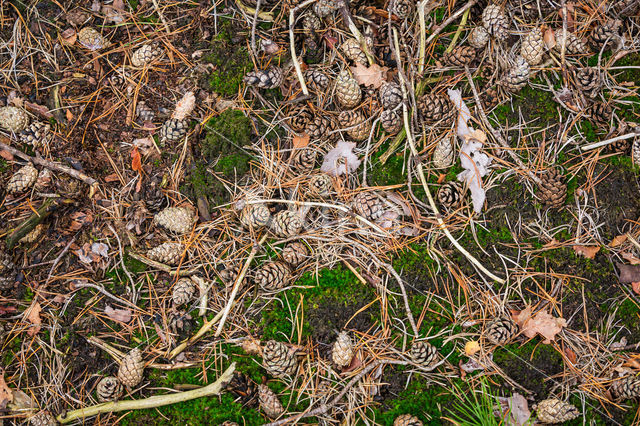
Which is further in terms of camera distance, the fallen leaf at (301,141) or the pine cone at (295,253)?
the fallen leaf at (301,141)

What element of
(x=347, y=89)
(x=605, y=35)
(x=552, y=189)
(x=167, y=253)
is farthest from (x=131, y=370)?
(x=605, y=35)

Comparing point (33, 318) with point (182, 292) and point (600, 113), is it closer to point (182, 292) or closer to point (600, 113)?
point (182, 292)

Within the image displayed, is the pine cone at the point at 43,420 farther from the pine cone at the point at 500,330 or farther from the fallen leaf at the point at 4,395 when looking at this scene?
the pine cone at the point at 500,330

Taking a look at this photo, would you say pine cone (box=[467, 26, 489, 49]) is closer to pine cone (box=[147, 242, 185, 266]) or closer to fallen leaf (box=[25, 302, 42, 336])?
pine cone (box=[147, 242, 185, 266])

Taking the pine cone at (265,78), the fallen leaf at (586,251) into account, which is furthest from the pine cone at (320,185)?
the fallen leaf at (586,251)

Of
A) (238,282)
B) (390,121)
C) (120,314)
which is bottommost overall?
(120,314)

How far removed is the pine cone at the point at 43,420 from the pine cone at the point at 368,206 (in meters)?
2.02

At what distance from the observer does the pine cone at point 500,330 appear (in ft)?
7.29

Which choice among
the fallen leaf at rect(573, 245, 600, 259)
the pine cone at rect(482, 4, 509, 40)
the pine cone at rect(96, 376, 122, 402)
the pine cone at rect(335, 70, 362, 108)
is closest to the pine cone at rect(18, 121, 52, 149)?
the pine cone at rect(96, 376, 122, 402)

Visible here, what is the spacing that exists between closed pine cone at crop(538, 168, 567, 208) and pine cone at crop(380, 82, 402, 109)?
0.96 metres

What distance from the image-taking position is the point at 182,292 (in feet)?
7.61

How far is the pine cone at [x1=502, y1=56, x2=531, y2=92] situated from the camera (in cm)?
239

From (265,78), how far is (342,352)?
5.28 ft

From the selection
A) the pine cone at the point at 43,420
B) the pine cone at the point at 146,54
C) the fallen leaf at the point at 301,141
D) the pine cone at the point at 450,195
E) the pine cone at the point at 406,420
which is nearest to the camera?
the pine cone at the point at 406,420
